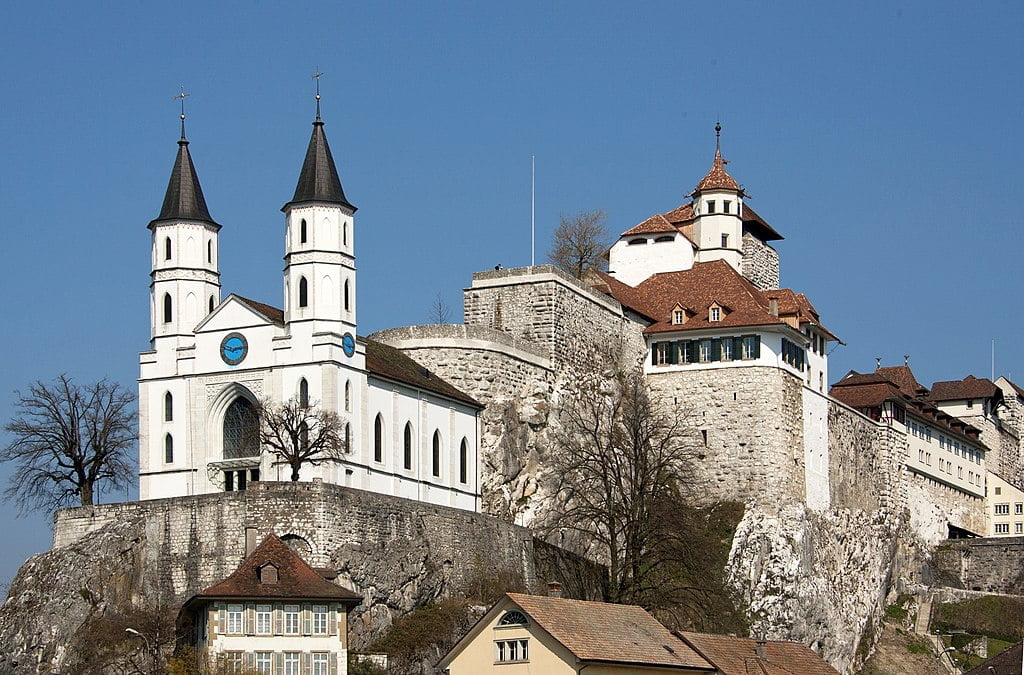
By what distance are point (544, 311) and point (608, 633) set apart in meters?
30.5

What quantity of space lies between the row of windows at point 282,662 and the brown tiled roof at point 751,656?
12.7m

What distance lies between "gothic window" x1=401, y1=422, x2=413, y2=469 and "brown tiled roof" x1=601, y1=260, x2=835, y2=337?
69.7ft

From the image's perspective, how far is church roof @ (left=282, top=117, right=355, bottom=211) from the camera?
278ft

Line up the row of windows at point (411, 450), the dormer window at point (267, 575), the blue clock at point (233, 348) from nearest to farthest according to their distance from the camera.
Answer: the dormer window at point (267, 575)
the blue clock at point (233, 348)
the row of windows at point (411, 450)

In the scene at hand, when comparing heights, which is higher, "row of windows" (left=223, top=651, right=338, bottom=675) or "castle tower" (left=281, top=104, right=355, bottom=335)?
"castle tower" (left=281, top=104, right=355, bottom=335)

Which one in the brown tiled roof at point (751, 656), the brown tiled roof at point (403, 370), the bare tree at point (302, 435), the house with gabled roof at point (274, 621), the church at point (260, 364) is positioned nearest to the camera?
the house with gabled roof at point (274, 621)

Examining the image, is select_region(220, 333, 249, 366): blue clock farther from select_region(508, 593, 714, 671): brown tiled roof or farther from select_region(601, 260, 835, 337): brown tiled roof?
select_region(601, 260, 835, 337): brown tiled roof

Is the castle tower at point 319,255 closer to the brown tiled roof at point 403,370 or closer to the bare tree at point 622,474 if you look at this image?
the brown tiled roof at point 403,370

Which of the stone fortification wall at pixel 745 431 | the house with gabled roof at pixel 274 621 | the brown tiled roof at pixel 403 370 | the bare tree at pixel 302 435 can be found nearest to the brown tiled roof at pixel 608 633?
the house with gabled roof at pixel 274 621

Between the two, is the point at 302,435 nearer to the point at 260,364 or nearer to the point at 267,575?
the point at 260,364

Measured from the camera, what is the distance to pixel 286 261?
85.0m

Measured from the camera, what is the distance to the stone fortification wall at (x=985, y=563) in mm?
123625

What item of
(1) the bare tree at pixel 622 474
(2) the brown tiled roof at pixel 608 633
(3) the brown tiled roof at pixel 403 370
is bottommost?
(2) the brown tiled roof at pixel 608 633

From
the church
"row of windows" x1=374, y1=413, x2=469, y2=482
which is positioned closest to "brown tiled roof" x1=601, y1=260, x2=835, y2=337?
"row of windows" x1=374, y1=413, x2=469, y2=482
